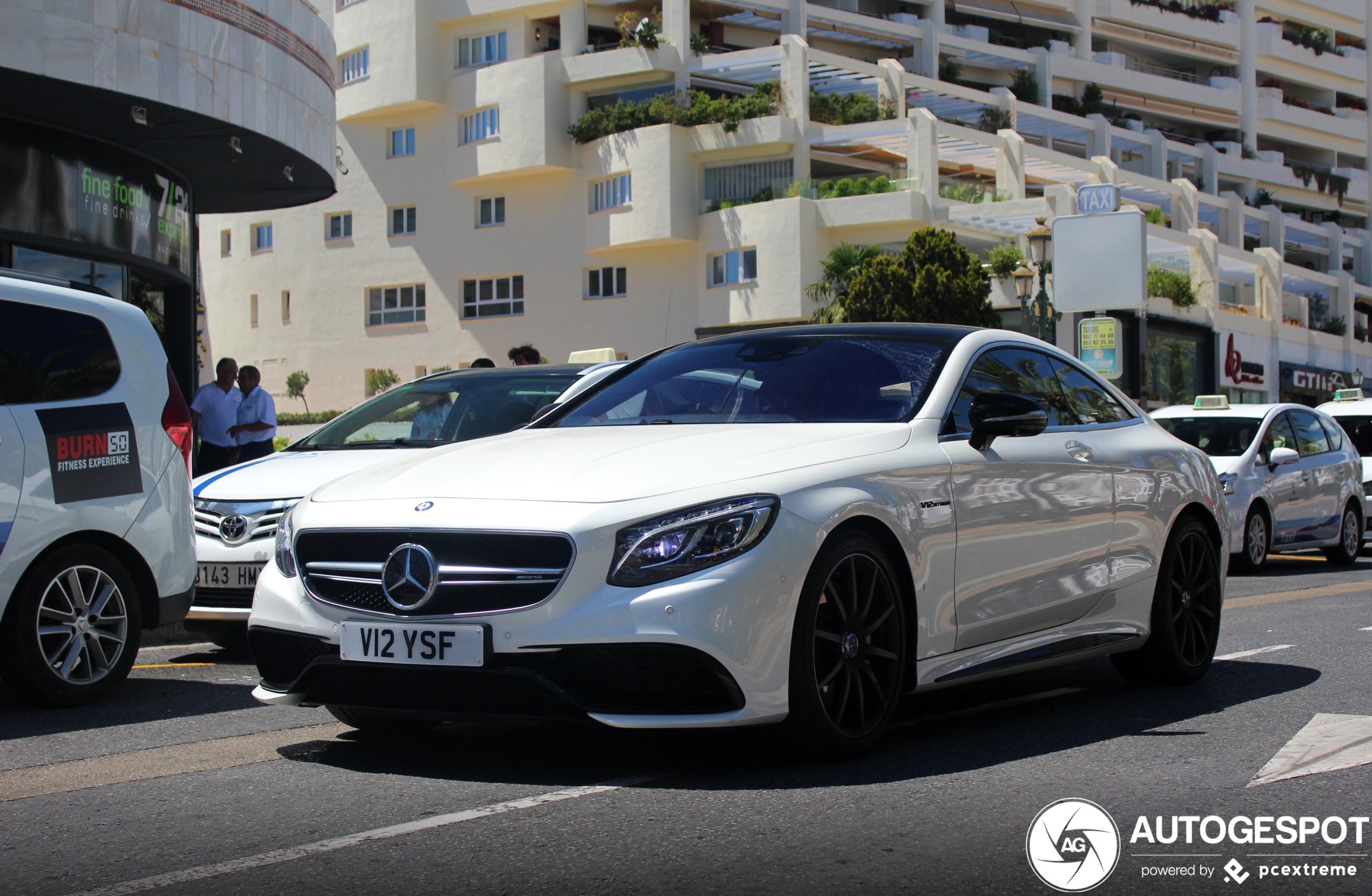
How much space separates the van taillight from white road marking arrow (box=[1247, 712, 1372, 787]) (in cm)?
480

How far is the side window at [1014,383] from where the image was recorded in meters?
5.85

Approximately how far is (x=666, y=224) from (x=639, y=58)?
18.2 ft

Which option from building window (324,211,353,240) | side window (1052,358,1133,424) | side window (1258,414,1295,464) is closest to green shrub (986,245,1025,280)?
building window (324,211,353,240)

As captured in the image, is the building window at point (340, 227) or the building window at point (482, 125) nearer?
the building window at point (482, 125)

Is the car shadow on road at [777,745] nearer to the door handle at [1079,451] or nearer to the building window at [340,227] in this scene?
the door handle at [1079,451]

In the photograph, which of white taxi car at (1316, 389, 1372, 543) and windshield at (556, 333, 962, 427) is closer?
windshield at (556, 333, 962, 427)

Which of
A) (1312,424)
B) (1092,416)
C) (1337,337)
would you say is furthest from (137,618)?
(1337,337)

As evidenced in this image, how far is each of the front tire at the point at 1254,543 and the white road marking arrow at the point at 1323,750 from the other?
9.30 meters

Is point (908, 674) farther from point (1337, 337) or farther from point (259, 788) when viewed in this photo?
point (1337, 337)

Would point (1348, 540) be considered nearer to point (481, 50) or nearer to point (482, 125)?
point (482, 125)

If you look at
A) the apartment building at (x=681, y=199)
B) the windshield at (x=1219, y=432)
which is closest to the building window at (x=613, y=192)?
the apartment building at (x=681, y=199)

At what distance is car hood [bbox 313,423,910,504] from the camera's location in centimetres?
480

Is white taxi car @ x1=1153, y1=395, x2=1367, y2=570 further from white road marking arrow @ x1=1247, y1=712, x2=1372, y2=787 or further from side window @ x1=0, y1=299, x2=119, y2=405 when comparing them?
side window @ x1=0, y1=299, x2=119, y2=405

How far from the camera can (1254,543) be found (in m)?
15.1
